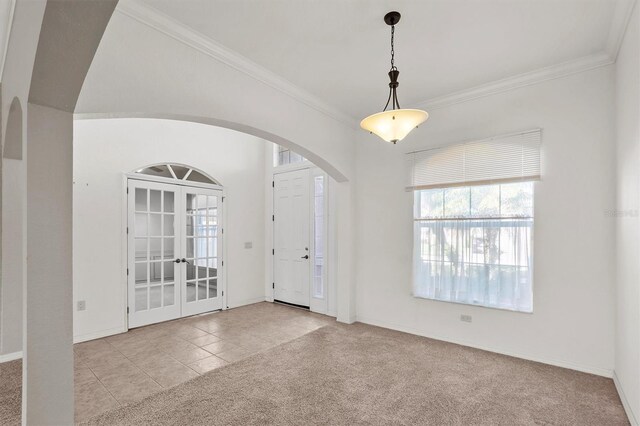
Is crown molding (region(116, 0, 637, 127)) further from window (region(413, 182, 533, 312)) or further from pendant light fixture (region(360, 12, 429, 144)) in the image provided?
pendant light fixture (region(360, 12, 429, 144))

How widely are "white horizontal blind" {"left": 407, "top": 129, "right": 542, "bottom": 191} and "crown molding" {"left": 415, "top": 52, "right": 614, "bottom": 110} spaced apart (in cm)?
55

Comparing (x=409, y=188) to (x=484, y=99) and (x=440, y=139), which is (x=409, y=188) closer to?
(x=440, y=139)

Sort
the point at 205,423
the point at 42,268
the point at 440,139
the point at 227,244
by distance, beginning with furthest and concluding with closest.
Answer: the point at 227,244
the point at 440,139
the point at 205,423
the point at 42,268

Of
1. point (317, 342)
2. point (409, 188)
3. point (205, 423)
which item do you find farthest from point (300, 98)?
point (205, 423)

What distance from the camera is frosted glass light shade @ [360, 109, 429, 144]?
2564mm

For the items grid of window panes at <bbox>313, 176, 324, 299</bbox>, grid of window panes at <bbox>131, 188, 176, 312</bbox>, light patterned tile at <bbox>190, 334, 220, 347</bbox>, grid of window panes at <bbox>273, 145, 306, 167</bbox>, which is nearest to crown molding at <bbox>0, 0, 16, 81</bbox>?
grid of window panes at <bbox>131, 188, 176, 312</bbox>

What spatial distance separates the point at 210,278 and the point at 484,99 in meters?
4.94

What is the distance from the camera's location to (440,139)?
163 inches

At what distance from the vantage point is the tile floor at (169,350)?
9.41ft

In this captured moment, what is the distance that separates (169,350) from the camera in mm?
3775

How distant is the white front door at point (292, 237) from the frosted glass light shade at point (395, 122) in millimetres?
3080

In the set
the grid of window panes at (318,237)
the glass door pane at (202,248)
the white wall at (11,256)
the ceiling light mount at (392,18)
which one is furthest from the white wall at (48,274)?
the grid of window panes at (318,237)

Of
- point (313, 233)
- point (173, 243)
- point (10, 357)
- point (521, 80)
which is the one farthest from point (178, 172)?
point (521, 80)

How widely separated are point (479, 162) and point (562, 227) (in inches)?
42.4
